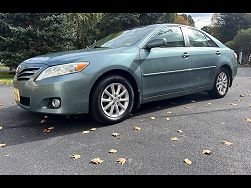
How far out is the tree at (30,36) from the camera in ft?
42.5

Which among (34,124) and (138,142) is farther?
(34,124)

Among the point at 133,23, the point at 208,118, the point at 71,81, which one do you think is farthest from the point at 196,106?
the point at 133,23

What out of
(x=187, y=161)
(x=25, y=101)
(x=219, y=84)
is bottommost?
(x=187, y=161)

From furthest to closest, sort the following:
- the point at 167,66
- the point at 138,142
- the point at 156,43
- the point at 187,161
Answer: the point at 167,66, the point at 156,43, the point at 138,142, the point at 187,161

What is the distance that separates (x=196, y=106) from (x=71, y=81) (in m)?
2.71

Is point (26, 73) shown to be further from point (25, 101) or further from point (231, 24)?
point (231, 24)

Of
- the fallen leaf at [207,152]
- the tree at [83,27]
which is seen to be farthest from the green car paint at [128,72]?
the tree at [83,27]

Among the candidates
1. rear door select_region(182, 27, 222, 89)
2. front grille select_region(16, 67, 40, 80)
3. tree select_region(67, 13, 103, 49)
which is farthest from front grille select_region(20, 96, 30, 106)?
tree select_region(67, 13, 103, 49)

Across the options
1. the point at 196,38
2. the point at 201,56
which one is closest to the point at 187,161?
the point at 201,56

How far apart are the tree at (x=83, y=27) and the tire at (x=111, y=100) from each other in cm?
1275

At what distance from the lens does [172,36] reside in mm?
5223

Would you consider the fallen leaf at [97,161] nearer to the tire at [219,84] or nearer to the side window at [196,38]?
the side window at [196,38]

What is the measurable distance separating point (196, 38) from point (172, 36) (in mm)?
742

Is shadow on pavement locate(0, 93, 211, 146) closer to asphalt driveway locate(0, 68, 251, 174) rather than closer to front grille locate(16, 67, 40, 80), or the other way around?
asphalt driveway locate(0, 68, 251, 174)
